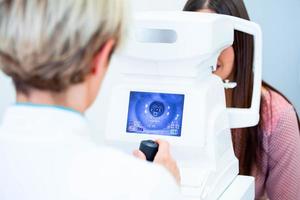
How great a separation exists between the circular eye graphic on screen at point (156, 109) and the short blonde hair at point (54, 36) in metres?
0.33

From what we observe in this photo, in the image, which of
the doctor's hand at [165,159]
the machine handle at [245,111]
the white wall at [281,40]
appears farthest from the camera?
the white wall at [281,40]

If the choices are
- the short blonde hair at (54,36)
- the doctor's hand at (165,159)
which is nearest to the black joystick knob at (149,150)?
the doctor's hand at (165,159)

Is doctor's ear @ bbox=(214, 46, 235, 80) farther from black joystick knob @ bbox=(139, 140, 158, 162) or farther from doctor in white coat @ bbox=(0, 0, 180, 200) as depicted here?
doctor in white coat @ bbox=(0, 0, 180, 200)

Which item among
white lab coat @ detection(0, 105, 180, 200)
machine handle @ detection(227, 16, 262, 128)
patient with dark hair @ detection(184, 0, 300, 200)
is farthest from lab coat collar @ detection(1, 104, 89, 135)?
patient with dark hair @ detection(184, 0, 300, 200)

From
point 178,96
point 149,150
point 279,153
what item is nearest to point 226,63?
point 279,153

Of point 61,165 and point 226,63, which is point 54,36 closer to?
point 61,165

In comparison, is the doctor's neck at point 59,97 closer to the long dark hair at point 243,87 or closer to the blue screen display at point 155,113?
the blue screen display at point 155,113

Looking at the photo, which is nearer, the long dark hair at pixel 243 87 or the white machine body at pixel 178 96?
the white machine body at pixel 178 96

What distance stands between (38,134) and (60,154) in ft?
0.13

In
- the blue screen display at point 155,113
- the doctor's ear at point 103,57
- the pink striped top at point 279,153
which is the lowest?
the pink striped top at point 279,153

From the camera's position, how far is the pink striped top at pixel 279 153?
1301 millimetres

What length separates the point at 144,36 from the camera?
3.16 feet

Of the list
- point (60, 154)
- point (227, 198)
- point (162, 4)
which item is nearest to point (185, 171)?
point (227, 198)

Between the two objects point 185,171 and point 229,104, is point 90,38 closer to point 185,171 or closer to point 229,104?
point 185,171
